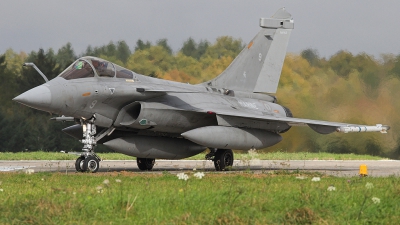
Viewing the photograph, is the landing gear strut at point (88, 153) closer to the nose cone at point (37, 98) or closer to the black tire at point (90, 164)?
the black tire at point (90, 164)

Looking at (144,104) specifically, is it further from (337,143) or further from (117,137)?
(337,143)

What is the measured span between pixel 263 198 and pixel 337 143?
14693 millimetres

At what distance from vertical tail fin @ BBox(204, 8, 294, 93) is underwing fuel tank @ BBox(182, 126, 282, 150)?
6.97 ft

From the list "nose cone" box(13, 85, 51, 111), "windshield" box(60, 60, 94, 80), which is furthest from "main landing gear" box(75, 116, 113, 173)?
"nose cone" box(13, 85, 51, 111)

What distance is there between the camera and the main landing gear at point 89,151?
13477 millimetres

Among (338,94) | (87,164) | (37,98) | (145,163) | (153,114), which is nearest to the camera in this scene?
(37,98)

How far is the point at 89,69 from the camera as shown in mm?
13938

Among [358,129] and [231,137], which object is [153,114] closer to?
[231,137]

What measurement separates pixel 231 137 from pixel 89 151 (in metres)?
3.13

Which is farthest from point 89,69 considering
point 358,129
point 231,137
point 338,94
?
point 338,94

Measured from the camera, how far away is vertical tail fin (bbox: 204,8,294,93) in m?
18.0

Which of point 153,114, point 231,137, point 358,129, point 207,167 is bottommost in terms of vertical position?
point 207,167

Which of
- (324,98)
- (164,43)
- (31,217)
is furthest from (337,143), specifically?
(31,217)

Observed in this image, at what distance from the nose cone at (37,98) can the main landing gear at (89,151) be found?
3.74 feet
